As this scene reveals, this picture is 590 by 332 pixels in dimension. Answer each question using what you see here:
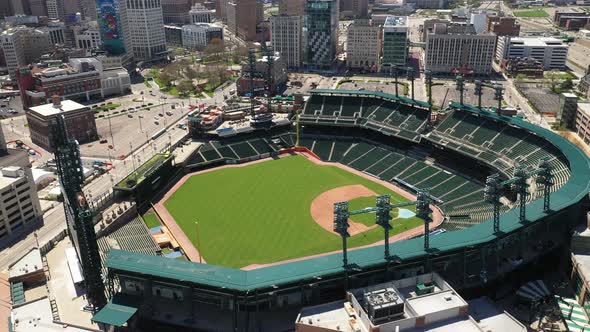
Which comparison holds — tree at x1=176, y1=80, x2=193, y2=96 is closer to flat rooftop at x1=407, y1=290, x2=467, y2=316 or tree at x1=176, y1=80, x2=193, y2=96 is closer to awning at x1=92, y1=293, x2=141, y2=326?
awning at x1=92, y1=293, x2=141, y2=326

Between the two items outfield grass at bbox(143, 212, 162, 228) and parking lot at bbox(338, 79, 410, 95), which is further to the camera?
parking lot at bbox(338, 79, 410, 95)

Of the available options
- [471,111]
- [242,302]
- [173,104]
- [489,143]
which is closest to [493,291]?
[242,302]

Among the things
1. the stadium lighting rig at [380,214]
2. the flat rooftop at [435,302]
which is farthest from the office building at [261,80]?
the flat rooftop at [435,302]

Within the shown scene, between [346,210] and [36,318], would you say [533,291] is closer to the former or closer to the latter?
[346,210]

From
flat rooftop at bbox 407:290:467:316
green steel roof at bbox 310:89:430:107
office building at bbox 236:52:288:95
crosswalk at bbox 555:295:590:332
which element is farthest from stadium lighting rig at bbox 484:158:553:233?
office building at bbox 236:52:288:95

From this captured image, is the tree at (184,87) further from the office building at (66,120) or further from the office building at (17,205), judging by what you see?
the office building at (17,205)

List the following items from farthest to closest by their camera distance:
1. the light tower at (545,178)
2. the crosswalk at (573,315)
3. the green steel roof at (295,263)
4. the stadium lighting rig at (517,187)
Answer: the light tower at (545,178), the stadium lighting rig at (517,187), the green steel roof at (295,263), the crosswalk at (573,315)

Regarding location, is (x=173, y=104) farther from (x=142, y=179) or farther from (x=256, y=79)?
(x=142, y=179)
